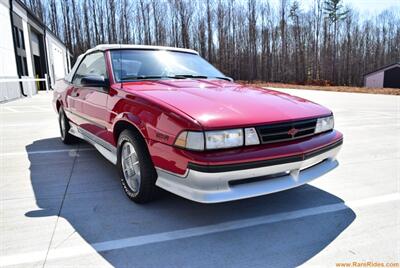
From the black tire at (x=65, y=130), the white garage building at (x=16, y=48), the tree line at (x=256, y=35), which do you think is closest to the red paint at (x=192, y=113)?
the black tire at (x=65, y=130)

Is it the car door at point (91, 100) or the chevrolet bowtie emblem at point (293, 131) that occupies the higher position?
the car door at point (91, 100)

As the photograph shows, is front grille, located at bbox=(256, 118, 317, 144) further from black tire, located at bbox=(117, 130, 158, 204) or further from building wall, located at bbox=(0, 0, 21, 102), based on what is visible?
building wall, located at bbox=(0, 0, 21, 102)

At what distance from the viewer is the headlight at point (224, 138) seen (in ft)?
7.16

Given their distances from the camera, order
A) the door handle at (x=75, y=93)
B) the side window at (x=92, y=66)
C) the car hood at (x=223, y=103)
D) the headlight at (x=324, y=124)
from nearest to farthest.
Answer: the car hood at (x=223, y=103) < the headlight at (x=324, y=124) < the side window at (x=92, y=66) < the door handle at (x=75, y=93)

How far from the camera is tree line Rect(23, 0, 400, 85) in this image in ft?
159

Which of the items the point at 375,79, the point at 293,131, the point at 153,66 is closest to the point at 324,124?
the point at 293,131

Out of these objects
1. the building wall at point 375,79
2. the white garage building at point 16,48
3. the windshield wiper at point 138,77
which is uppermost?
the white garage building at point 16,48

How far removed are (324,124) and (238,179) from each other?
3.85 ft

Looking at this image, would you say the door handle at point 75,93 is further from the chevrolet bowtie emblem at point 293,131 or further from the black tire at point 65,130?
the chevrolet bowtie emblem at point 293,131

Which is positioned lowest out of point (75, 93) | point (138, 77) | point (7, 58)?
point (75, 93)

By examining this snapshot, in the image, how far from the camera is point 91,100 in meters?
3.70

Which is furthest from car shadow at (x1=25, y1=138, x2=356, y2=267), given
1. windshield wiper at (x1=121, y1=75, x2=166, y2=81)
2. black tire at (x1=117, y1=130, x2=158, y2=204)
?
windshield wiper at (x1=121, y1=75, x2=166, y2=81)

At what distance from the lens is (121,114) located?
291 cm

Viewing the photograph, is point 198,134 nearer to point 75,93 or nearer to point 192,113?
point 192,113
